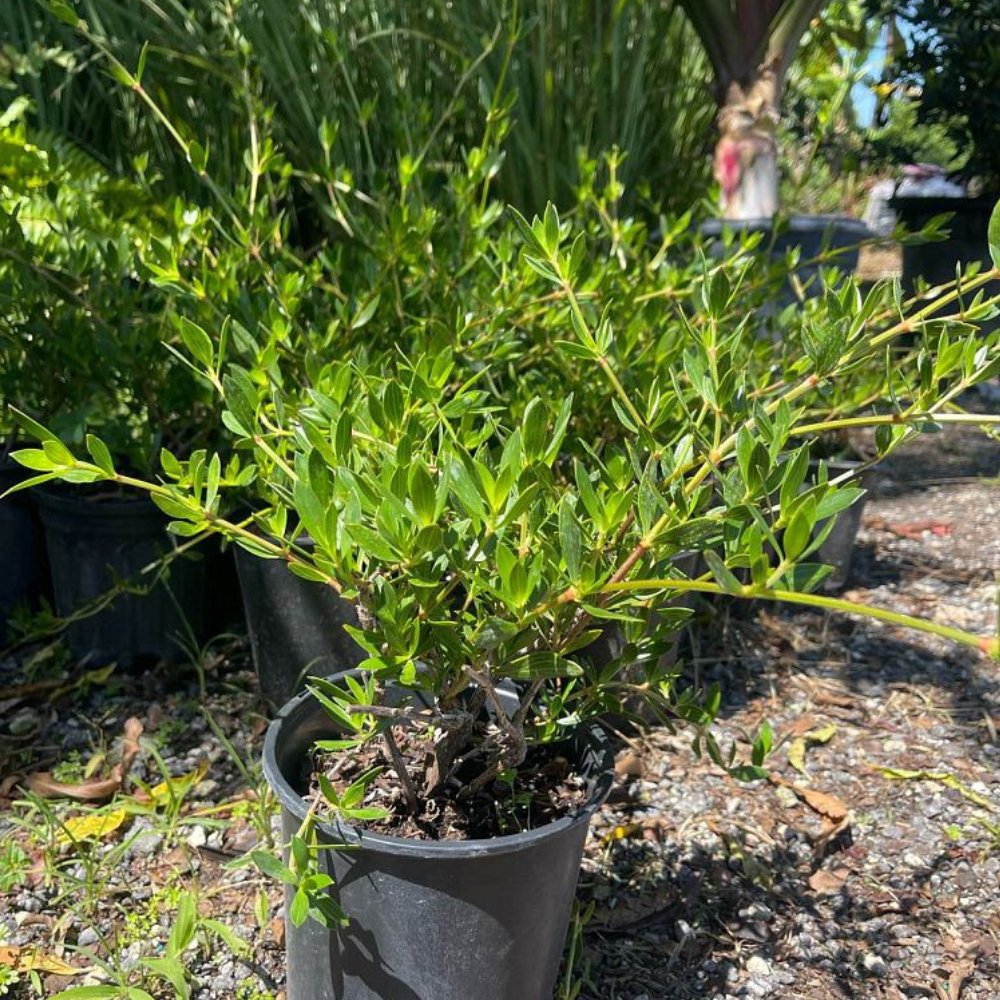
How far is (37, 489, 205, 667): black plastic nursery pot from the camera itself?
2.05 m

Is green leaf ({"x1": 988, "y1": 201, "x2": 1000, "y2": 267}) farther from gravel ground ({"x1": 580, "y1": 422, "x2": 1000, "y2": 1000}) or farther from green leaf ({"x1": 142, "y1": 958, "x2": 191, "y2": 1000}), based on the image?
green leaf ({"x1": 142, "y1": 958, "x2": 191, "y2": 1000})

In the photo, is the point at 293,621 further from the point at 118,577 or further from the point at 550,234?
the point at 550,234

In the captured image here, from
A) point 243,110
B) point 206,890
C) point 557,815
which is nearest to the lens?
point 557,815

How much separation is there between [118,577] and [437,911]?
1174 mm

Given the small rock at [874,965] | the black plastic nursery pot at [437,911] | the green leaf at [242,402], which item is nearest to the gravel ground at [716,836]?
the small rock at [874,965]

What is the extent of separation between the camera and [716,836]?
1709 millimetres

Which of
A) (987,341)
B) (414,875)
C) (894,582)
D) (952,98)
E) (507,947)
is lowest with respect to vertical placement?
(894,582)

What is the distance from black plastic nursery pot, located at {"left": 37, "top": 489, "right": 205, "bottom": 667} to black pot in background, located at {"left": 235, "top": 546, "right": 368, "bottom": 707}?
0.75 ft

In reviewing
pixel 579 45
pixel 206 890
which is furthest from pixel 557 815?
pixel 579 45

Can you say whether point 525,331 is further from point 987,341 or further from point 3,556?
point 3,556

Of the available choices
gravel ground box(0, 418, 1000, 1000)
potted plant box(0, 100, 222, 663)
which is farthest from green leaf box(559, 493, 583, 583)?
potted plant box(0, 100, 222, 663)

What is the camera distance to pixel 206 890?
156 centimetres

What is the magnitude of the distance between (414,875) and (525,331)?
1074mm

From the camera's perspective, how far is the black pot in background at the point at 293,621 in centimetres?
183
